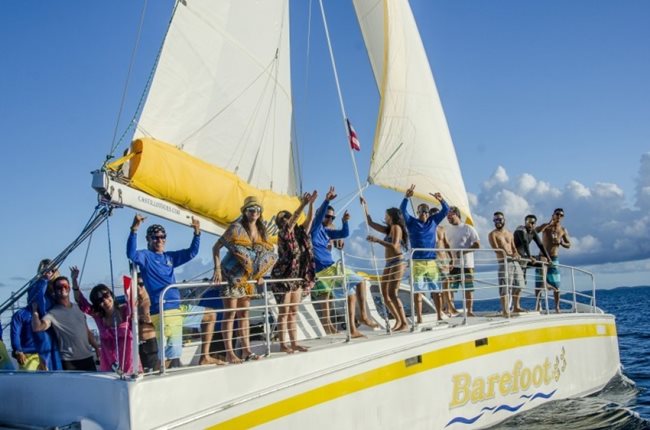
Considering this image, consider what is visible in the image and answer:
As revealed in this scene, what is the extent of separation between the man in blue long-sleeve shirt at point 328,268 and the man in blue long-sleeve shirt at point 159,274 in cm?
183

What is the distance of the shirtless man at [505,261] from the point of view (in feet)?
30.6

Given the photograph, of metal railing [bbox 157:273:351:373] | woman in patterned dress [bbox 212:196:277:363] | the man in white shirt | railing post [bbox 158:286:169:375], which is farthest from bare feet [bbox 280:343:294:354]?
the man in white shirt

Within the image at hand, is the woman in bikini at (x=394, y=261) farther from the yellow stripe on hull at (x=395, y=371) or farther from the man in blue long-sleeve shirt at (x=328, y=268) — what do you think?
the yellow stripe on hull at (x=395, y=371)

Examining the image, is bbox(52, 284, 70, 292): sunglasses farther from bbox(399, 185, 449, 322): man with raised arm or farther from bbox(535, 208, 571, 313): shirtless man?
bbox(535, 208, 571, 313): shirtless man

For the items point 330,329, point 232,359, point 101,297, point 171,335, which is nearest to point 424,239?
point 330,329

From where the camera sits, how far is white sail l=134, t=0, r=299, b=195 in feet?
29.7

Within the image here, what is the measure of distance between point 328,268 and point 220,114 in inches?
116

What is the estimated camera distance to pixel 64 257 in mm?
7660

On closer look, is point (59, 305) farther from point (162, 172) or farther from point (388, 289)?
point (388, 289)

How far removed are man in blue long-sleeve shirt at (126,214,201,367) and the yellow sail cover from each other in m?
1.07

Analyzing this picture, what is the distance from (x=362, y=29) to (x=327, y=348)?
7.48 metres

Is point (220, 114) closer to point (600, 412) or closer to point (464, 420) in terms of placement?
point (464, 420)

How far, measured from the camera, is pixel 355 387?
22.0ft

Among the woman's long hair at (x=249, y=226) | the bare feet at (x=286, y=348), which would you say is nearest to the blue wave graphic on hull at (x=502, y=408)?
the bare feet at (x=286, y=348)
